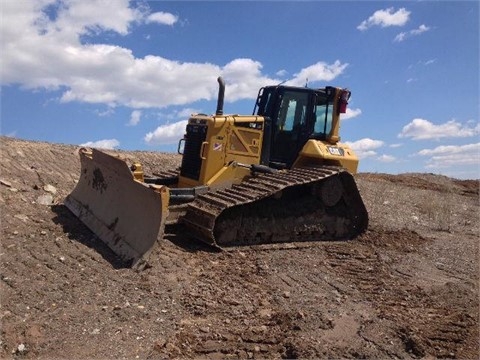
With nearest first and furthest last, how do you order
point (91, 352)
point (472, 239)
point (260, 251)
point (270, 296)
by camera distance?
point (91, 352) → point (270, 296) → point (260, 251) → point (472, 239)

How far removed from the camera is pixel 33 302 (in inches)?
203

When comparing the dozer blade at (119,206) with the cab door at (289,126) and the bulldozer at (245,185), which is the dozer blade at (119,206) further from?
the cab door at (289,126)

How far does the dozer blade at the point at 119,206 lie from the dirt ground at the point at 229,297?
0.65 feet

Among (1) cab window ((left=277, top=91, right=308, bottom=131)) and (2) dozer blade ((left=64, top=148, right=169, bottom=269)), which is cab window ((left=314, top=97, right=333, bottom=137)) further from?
(2) dozer blade ((left=64, top=148, right=169, bottom=269))

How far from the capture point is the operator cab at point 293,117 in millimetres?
9250

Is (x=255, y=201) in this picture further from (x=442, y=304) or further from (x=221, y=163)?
(x=442, y=304)

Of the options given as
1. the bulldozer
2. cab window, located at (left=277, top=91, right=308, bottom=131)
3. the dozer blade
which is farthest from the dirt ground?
cab window, located at (left=277, top=91, right=308, bottom=131)

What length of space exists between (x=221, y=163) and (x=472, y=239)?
510 centimetres

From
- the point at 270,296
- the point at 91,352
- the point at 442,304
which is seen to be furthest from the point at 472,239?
the point at 91,352

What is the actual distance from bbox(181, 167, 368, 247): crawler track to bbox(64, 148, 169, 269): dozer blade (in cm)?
81

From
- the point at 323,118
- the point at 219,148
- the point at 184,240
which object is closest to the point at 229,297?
the point at 184,240

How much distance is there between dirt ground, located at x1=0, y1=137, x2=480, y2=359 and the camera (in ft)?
14.7

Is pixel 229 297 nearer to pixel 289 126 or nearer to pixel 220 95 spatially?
pixel 220 95

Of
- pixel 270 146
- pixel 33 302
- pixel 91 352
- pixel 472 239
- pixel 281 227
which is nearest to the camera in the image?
pixel 91 352
